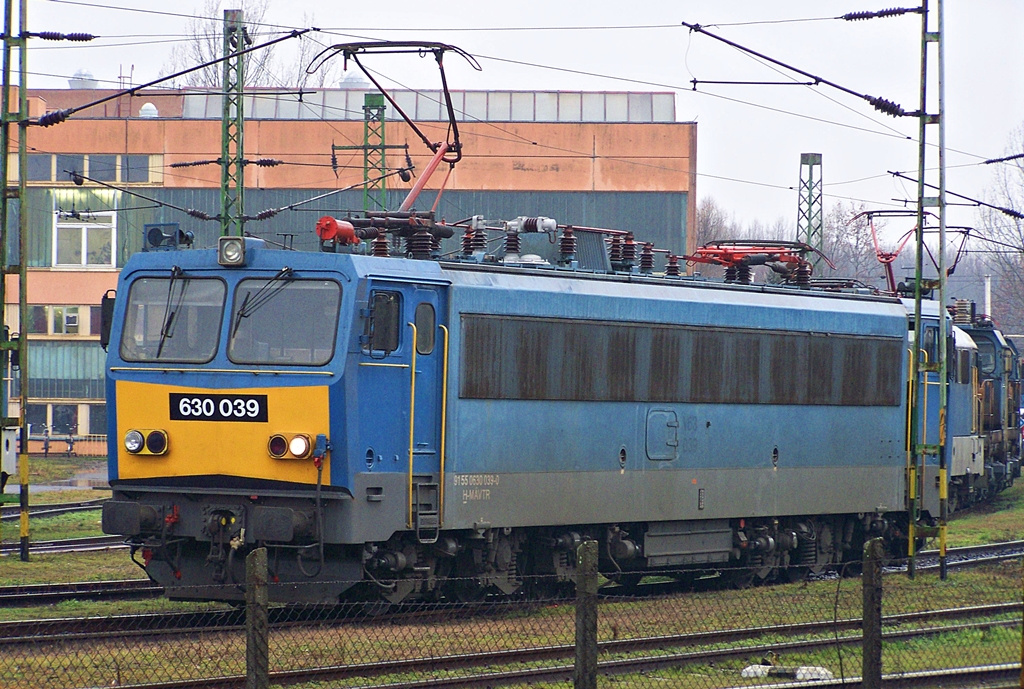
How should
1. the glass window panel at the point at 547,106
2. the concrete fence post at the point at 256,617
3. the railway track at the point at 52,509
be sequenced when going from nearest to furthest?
1. the concrete fence post at the point at 256,617
2. the railway track at the point at 52,509
3. the glass window panel at the point at 547,106

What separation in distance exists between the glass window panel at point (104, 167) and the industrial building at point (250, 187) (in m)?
0.05

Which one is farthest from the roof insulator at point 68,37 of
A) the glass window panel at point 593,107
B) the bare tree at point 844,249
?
the bare tree at point 844,249

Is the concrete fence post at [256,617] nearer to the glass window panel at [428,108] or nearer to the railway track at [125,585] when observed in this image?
the railway track at [125,585]

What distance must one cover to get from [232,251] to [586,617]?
665 cm

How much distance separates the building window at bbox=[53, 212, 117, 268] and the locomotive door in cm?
4149

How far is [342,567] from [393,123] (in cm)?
4017

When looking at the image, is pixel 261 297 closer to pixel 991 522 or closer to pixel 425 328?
pixel 425 328

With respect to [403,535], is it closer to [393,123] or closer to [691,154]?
[393,123]

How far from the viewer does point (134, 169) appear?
5253 cm

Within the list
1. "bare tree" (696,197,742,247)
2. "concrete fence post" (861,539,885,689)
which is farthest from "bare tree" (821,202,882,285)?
"concrete fence post" (861,539,885,689)

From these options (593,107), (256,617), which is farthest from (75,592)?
(593,107)

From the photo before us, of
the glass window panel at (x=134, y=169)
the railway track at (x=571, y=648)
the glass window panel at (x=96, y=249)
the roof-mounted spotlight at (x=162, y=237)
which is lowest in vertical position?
the railway track at (x=571, y=648)

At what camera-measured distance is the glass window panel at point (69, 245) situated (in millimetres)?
53188

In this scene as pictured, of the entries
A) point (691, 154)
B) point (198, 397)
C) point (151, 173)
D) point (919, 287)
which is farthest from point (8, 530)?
point (691, 154)
